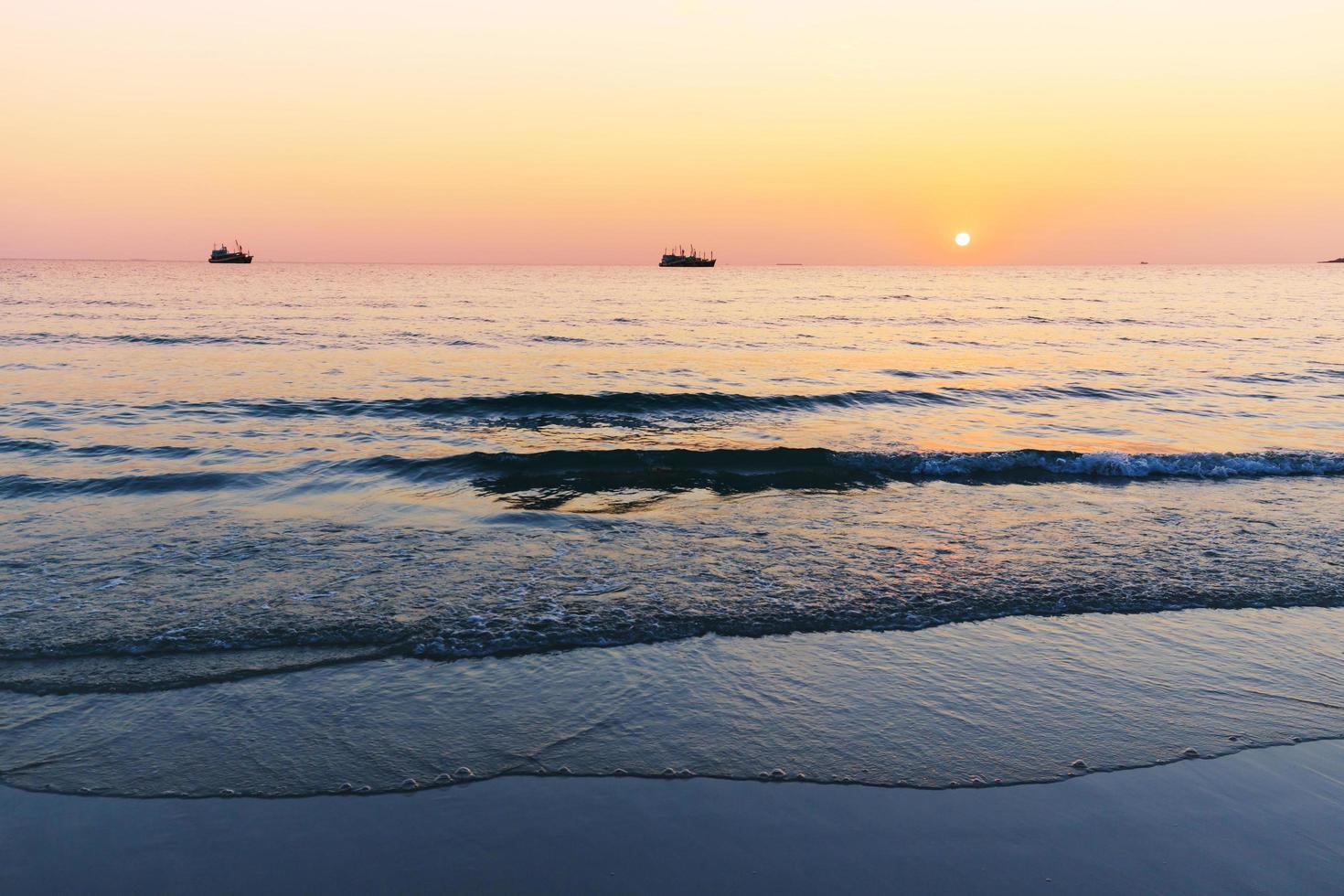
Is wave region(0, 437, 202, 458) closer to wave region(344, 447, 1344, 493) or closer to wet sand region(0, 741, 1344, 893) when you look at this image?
wave region(344, 447, 1344, 493)

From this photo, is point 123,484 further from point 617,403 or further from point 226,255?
point 226,255

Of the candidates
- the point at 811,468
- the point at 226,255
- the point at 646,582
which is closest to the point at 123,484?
the point at 646,582

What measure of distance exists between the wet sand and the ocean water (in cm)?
29

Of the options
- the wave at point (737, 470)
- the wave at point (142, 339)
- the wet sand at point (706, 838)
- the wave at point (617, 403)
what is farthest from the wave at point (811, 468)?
the wave at point (142, 339)

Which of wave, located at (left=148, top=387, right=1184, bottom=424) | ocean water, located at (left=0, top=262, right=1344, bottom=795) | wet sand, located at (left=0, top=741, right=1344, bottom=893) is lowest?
wet sand, located at (left=0, top=741, right=1344, bottom=893)

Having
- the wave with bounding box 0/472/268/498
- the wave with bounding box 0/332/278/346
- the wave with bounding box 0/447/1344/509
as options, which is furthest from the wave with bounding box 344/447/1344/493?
the wave with bounding box 0/332/278/346

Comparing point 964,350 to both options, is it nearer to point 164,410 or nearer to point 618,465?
point 618,465

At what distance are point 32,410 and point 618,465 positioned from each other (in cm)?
1485

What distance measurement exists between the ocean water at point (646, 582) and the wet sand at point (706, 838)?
0.29 m

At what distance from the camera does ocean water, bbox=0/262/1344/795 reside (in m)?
5.87

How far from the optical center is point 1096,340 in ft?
136

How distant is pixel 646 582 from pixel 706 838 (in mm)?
4435

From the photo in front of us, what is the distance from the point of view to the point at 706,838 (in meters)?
4.76

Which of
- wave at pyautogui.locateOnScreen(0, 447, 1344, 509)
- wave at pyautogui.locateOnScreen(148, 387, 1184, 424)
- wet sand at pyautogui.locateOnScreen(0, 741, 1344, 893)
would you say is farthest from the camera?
wave at pyautogui.locateOnScreen(148, 387, 1184, 424)
